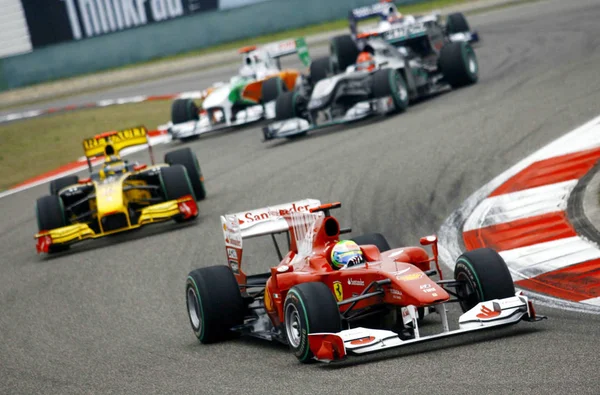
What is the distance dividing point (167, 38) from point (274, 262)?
1389 inches

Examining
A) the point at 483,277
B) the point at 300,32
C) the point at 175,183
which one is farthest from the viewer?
the point at 300,32

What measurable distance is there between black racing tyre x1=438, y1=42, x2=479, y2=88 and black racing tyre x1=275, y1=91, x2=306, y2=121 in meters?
3.24

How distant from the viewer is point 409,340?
300 inches

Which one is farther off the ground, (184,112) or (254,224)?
(254,224)

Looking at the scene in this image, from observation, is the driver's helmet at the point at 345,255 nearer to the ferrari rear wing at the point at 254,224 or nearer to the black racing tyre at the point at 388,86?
the ferrari rear wing at the point at 254,224

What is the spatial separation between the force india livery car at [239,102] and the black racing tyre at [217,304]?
1552 cm

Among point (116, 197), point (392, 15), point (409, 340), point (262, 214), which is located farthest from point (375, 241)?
point (392, 15)

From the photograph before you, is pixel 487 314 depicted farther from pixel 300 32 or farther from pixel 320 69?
pixel 300 32

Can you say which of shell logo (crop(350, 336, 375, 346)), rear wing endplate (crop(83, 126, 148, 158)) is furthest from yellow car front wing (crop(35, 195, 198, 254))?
shell logo (crop(350, 336, 375, 346))

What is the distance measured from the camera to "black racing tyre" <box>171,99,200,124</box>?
25281mm

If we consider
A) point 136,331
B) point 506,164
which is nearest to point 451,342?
point 136,331

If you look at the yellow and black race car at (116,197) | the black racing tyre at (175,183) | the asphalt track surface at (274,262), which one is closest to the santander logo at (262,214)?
the asphalt track surface at (274,262)

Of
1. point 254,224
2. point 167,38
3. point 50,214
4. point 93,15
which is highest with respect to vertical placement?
point 93,15

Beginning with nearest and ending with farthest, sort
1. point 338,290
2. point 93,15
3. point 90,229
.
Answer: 1. point 338,290
2. point 90,229
3. point 93,15
